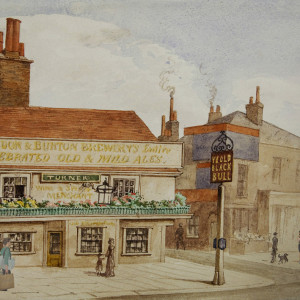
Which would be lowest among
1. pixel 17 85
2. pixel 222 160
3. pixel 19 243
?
pixel 19 243

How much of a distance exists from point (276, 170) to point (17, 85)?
441 centimetres

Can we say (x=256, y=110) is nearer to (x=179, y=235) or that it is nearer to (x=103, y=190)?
(x=179, y=235)

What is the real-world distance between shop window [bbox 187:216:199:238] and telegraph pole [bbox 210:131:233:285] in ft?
1.73

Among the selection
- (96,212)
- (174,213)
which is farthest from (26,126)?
(174,213)

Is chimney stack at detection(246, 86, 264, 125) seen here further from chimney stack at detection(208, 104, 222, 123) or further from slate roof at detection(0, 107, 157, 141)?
slate roof at detection(0, 107, 157, 141)

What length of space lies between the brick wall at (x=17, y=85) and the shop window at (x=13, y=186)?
1.16 metres

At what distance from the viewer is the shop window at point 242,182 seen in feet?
37.3

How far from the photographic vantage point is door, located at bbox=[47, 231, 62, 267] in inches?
447

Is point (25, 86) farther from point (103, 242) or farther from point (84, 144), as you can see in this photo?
point (103, 242)

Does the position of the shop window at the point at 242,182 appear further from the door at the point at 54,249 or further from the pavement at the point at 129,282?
the door at the point at 54,249

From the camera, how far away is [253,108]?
1113 centimetres

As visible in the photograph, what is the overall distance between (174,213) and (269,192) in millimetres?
1607

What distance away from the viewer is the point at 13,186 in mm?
11023

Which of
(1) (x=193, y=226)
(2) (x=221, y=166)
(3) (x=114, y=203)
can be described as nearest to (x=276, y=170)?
(2) (x=221, y=166)
